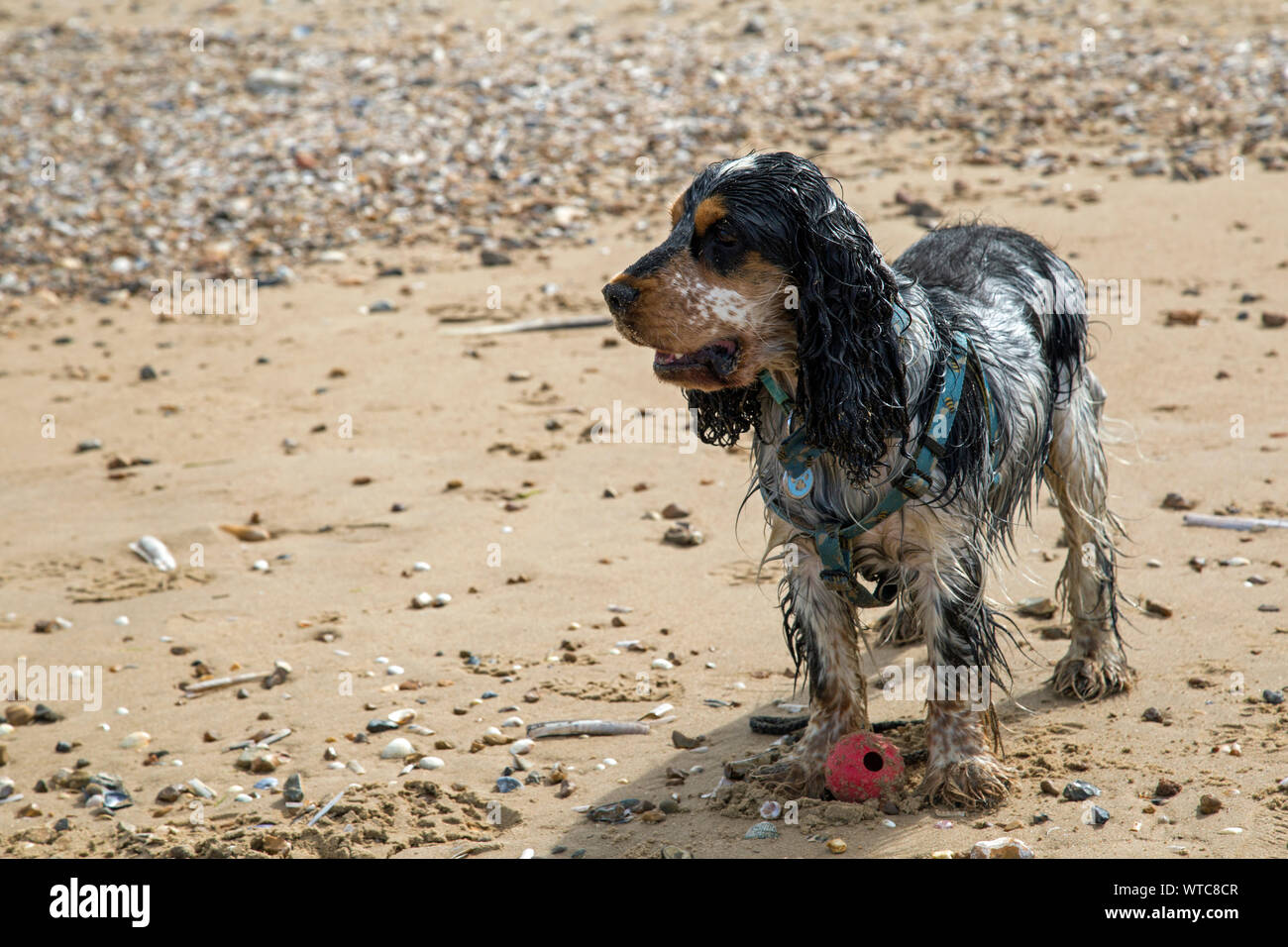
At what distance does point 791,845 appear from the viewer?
4211 millimetres

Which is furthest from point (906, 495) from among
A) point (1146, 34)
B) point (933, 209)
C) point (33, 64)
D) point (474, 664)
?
point (33, 64)

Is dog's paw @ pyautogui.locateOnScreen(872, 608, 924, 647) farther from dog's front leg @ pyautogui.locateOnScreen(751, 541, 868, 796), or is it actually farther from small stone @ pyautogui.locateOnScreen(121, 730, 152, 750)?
small stone @ pyautogui.locateOnScreen(121, 730, 152, 750)

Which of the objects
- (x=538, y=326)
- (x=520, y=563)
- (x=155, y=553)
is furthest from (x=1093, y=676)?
(x=538, y=326)

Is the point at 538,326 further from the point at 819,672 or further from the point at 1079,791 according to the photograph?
the point at 1079,791

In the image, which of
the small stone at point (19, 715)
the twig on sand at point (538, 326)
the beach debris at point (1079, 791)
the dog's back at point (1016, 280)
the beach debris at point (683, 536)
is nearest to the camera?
the beach debris at point (1079, 791)

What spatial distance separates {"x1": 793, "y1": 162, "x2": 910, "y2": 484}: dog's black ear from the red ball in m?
1.02

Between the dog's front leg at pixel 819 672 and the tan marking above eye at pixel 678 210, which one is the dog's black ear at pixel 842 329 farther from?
the dog's front leg at pixel 819 672

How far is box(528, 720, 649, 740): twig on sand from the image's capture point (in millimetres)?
5172

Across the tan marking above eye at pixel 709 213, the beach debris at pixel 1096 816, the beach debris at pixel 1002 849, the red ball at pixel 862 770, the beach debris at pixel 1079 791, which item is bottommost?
the beach debris at pixel 1002 849

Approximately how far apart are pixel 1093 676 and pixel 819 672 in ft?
4.19

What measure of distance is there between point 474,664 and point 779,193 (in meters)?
2.75

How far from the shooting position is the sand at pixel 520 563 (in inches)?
179

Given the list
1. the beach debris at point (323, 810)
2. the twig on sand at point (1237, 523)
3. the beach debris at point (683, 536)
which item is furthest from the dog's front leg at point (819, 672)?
the twig on sand at point (1237, 523)

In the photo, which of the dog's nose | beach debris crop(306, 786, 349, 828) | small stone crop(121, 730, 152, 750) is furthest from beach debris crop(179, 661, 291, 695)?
the dog's nose
